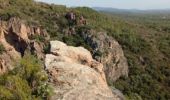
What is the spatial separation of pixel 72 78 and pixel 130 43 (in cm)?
10147

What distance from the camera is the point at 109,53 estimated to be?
10931 centimetres

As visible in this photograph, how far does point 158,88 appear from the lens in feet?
339

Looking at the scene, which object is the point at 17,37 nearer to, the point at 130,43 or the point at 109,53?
the point at 109,53

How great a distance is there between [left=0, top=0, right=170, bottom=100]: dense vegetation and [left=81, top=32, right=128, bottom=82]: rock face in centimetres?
174

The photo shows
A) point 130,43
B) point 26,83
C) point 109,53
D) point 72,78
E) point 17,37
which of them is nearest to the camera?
point 72,78

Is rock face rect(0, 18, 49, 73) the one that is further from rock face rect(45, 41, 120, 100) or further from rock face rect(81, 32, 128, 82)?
rock face rect(45, 41, 120, 100)

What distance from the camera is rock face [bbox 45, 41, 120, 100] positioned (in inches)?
838

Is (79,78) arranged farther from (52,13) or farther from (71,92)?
(52,13)

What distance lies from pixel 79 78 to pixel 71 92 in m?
1.12

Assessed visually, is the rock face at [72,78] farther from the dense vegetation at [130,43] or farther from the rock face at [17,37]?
the dense vegetation at [130,43]

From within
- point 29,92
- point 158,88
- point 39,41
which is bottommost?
point 158,88

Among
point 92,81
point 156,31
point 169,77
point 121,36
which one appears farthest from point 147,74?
point 92,81

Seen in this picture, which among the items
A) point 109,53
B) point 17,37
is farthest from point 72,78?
point 109,53

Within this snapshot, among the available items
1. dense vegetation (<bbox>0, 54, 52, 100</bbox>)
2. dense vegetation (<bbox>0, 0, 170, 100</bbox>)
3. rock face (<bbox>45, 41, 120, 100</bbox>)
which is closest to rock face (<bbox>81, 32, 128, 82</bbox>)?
dense vegetation (<bbox>0, 0, 170, 100</bbox>)
